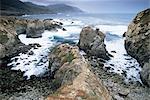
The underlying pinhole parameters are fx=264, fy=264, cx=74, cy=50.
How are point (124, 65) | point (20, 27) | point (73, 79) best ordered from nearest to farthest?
point (73, 79), point (124, 65), point (20, 27)

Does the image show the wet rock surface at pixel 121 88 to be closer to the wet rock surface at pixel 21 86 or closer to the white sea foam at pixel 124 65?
the white sea foam at pixel 124 65

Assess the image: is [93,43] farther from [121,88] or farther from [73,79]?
[73,79]

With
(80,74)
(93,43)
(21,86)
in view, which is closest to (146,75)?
(80,74)

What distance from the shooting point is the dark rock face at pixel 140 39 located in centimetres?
3609

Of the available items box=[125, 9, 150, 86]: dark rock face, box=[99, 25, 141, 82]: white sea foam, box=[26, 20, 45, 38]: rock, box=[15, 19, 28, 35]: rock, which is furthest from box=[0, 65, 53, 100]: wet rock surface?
box=[15, 19, 28, 35]: rock

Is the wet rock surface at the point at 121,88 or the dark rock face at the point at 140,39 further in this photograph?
the dark rock face at the point at 140,39

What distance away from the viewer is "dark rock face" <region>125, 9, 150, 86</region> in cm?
3609

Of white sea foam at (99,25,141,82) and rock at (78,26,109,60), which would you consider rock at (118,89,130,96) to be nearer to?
white sea foam at (99,25,141,82)

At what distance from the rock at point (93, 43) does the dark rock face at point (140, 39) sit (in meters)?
4.10

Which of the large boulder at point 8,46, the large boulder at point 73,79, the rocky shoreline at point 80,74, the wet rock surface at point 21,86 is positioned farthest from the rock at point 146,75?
the large boulder at point 8,46

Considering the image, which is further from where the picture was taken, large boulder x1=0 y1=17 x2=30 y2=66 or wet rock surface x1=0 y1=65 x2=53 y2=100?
large boulder x1=0 y1=17 x2=30 y2=66

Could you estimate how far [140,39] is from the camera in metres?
38.4

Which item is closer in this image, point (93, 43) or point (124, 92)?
point (124, 92)

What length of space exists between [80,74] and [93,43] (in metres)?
19.1
